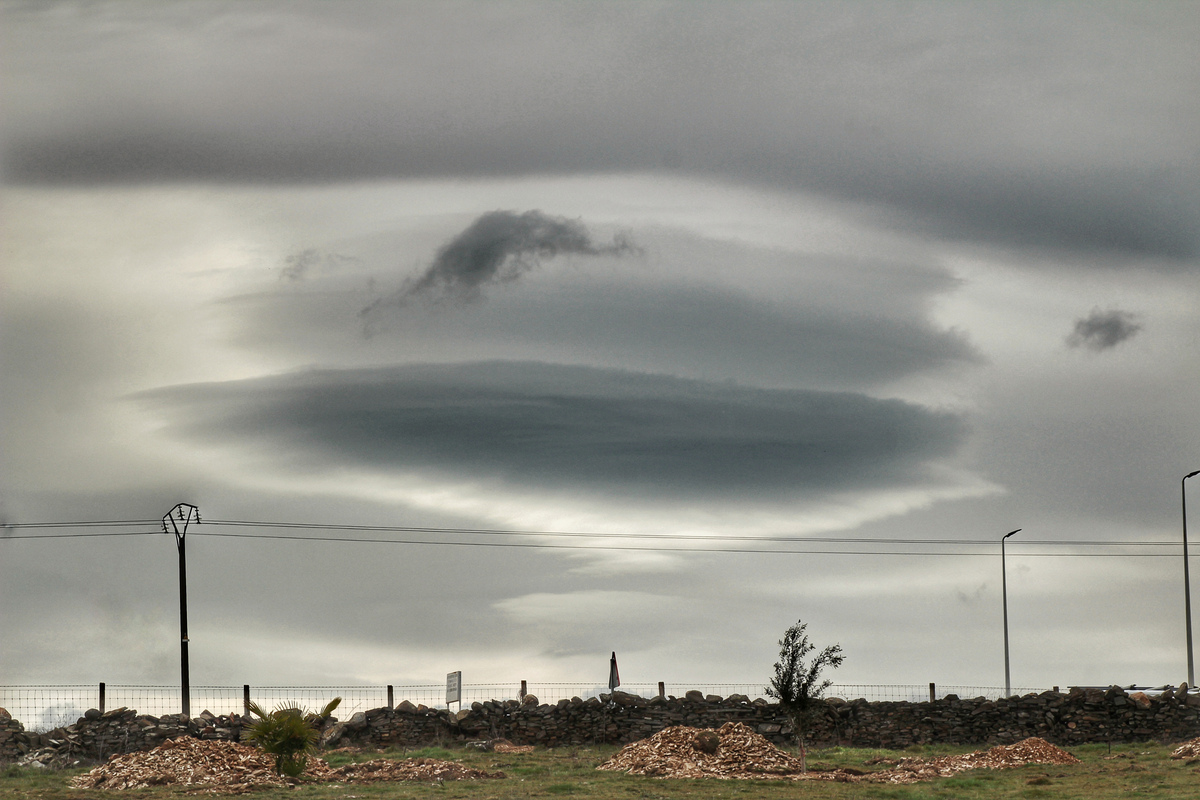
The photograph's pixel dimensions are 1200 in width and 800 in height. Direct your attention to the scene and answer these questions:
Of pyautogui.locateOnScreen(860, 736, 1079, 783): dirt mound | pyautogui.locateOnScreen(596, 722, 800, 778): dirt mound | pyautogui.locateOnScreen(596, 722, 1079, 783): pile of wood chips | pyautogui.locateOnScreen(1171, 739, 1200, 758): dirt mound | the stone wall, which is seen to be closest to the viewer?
pyautogui.locateOnScreen(596, 722, 1079, 783): pile of wood chips

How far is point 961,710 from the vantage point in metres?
44.3

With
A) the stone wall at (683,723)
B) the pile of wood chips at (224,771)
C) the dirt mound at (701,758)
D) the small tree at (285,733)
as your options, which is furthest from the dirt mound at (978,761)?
the small tree at (285,733)

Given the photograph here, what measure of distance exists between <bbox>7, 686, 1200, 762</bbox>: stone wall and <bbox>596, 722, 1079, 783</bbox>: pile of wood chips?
6.11 metres

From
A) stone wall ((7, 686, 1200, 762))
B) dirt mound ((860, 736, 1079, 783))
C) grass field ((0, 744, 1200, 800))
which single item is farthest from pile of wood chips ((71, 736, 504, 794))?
dirt mound ((860, 736, 1079, 783))

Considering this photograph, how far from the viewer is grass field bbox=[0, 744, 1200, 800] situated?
2784 centimetres

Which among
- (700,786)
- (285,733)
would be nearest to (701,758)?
(700,786)

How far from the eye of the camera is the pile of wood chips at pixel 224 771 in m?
31.0

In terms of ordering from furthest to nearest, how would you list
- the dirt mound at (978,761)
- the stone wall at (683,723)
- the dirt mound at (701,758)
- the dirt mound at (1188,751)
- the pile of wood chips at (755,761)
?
the stone wall at (683,723) < the dirt mound at (1188,751) < the dirt mound at (978,761) < the dirt mound at (701,758) < the pile of wood chips at (755,761)

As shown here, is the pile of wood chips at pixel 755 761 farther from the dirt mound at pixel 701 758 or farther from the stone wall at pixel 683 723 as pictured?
the stone wall at pixel 683 723

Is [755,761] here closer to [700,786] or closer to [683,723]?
[700,786]

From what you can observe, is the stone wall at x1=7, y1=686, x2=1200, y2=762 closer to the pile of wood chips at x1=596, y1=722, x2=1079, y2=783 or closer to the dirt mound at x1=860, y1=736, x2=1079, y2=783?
the pile of wood chips at x1=596, y1=722, x2=1079, y2=783

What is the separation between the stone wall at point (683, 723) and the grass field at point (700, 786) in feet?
8.55

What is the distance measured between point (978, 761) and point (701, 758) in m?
8.19

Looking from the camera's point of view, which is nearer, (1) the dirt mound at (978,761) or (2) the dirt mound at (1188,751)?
(1) the dirt mound at (978,761)
